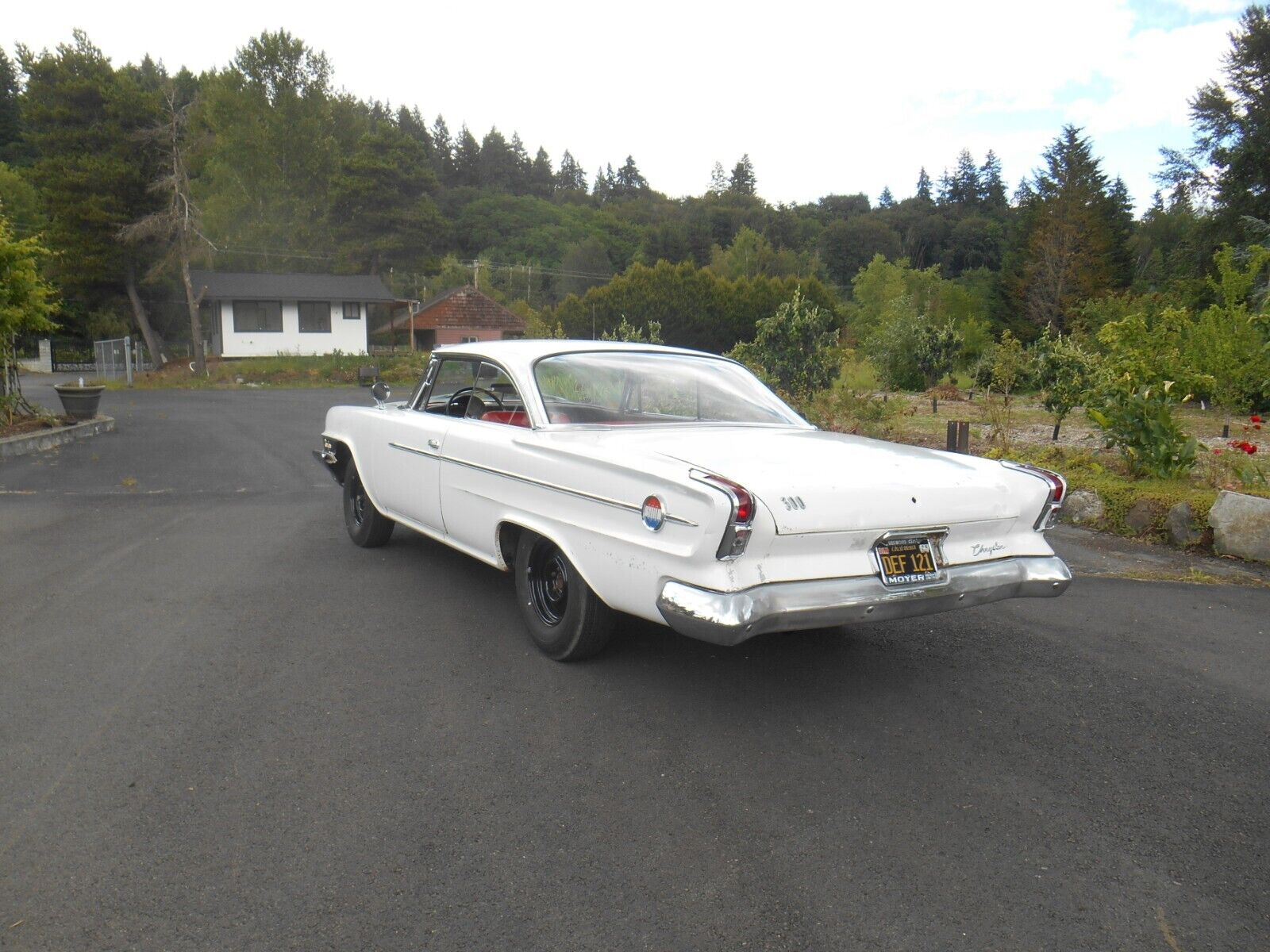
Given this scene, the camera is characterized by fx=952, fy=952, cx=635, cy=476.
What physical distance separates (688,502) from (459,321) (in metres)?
57.6

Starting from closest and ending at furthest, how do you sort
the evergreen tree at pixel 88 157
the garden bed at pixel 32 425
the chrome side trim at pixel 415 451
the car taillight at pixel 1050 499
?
the car taillight at pixel 1050 499 → the chrome side trim at pixel 415 451 → the garden bed at pixel 32 425 → the evergreen tree at pixel 88 157

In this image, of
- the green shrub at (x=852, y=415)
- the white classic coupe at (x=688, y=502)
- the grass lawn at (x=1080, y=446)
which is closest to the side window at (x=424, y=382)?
the white classic coupe at (x=688, y=502)

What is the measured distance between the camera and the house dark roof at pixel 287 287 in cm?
4519

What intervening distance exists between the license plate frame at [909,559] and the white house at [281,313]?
45.4 metres

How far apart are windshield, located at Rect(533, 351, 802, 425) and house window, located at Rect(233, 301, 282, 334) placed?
44.9 metres

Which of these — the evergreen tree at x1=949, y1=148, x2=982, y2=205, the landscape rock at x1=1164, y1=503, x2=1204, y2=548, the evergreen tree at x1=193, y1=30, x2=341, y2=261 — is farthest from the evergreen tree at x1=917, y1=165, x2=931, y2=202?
the landscape rock at x1=1164, y1=503, x2=1204, y2=548

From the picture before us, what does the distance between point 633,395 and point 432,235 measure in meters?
64.1

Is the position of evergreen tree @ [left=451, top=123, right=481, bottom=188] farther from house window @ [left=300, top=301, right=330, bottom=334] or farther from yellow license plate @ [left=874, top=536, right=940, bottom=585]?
yellow license plate @ [left=874, top=536, right=940, bottom=585]

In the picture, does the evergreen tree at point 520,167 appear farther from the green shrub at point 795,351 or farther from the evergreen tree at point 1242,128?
the green shrub at point 795,351

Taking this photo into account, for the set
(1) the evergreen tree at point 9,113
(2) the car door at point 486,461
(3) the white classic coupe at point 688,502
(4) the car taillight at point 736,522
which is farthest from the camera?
(1) the evergreen tree at point 9,113

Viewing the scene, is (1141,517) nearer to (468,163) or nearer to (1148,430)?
(1148,430)

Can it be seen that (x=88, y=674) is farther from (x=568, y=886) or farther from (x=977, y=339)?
(x=977, y=339)

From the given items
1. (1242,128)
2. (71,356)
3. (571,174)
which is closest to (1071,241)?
(1242,128)

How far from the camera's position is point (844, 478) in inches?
149
